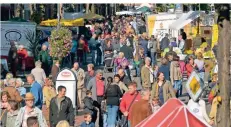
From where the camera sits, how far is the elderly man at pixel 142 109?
13.5 meters

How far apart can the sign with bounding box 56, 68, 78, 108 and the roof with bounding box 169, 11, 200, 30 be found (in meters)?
22.5

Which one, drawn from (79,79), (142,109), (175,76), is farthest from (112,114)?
(175,76)

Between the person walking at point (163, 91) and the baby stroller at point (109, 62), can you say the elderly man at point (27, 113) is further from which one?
the baby stroller at point (109, 62)

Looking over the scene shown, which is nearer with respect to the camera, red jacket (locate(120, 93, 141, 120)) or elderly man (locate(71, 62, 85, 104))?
red jacket (locate(120, 93, 141, 120))

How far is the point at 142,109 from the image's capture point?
13531 mm

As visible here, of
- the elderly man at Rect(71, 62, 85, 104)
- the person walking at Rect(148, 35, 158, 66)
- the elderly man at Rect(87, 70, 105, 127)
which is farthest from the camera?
the person walking at Rect(148, 35, 158, 66)

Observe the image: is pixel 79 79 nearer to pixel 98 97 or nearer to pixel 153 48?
pixel 98 97

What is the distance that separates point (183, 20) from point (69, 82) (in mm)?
24068

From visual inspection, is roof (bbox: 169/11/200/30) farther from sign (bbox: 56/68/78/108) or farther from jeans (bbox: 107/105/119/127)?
jeans (bbox: 107/105/119/127)

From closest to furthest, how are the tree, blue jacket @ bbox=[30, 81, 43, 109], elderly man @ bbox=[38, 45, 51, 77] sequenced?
the tree < blue jacket @ bbox=[30, 81, 43, 109] < elderly man @ bbox=[38, 45, 51, 77]

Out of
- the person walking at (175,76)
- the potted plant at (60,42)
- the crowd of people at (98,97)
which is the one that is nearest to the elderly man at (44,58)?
the crowd of people at (98,97)

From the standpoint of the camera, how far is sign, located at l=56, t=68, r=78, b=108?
61.2 feet

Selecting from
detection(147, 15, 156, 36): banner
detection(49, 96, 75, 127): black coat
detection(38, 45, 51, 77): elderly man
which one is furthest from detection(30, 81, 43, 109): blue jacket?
detection(147, 15, 156, 36): banner

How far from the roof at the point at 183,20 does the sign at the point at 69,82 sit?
22.5 m
